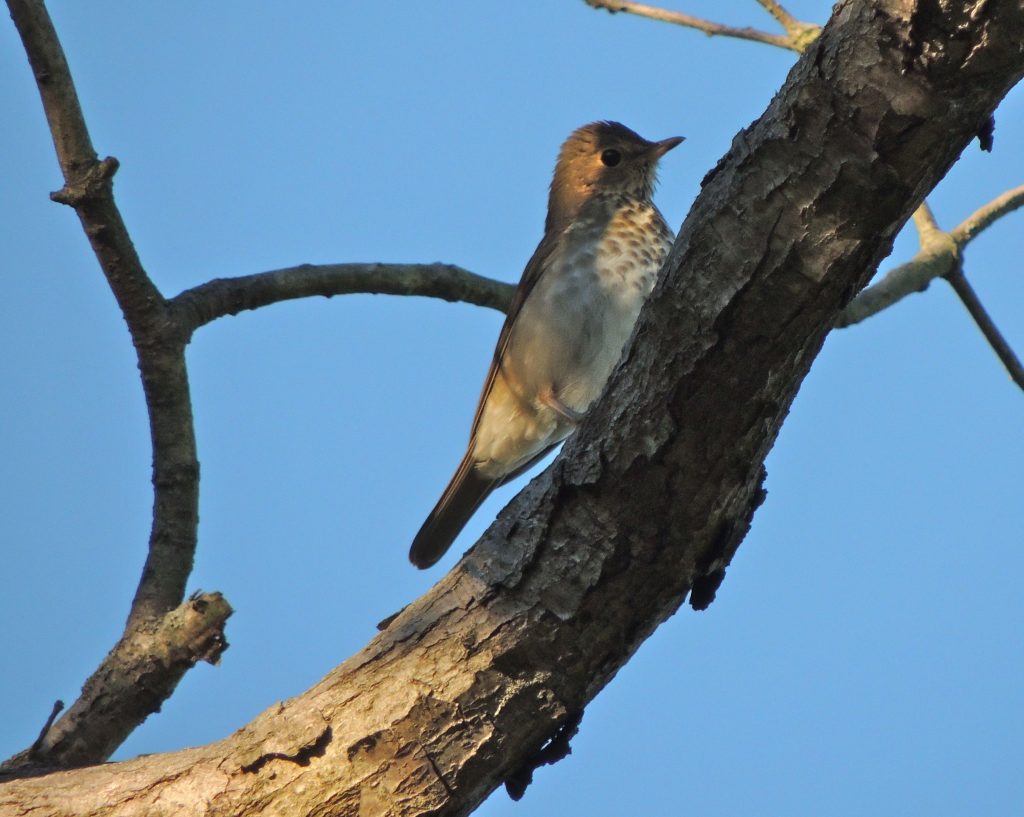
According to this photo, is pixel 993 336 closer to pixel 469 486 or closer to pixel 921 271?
pixel 921 271

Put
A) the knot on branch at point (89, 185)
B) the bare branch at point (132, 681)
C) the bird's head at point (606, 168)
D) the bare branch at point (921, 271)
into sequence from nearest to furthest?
the bare branch at point (132, 681)
the knot on branch at point (89, 185)
the bare branch at point (921, 271)
the bird's head at point (606, 168)

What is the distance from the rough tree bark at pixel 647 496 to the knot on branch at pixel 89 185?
6.26ft

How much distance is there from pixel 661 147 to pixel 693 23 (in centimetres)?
133

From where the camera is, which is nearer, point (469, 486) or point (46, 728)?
point (46, 728)

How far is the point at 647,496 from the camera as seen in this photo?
310 centimetres

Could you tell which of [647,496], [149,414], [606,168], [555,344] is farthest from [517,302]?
[647,496]

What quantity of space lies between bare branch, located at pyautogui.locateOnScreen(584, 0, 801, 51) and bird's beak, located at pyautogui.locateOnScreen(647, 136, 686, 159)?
1253 mm

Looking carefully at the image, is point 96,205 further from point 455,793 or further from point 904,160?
point 904,160

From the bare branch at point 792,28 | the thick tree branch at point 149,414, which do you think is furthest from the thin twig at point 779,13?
the thick tree branch at point 149,414

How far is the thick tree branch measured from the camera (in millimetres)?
4066

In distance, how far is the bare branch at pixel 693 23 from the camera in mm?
6234

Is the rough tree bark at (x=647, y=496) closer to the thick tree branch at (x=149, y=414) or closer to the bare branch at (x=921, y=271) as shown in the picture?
the thick tree branch at (x=149, y=414)

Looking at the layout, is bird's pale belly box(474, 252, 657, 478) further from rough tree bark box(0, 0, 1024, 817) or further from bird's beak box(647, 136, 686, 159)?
rough tree bark box(0, 0, 1024, 817)

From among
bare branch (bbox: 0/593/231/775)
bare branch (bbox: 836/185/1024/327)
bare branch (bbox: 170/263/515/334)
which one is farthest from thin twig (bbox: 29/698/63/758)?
bare branch (bbox: 836/185/1024/327)
